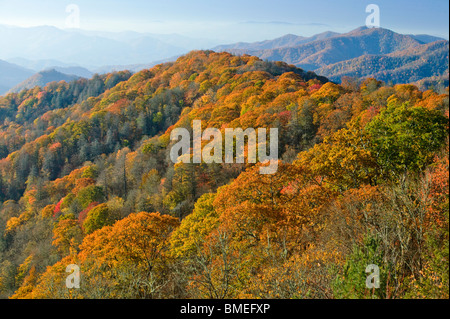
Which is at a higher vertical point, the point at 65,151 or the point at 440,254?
the point at 440,254

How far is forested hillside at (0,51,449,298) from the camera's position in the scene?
455 inches

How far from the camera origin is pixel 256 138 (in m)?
43.1

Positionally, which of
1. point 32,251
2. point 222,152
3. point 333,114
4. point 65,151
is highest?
point 333,114

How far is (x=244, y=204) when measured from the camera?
18.0 m

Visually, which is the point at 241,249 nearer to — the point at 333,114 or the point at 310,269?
the point at 310,269

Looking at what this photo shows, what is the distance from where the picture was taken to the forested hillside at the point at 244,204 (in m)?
11.5

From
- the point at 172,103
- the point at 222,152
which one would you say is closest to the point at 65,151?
the point at 172,103

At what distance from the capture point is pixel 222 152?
4331cm
